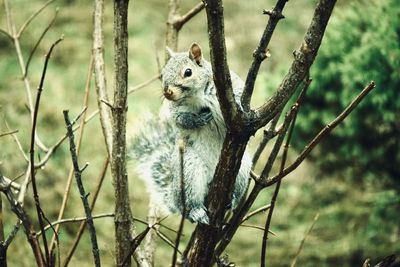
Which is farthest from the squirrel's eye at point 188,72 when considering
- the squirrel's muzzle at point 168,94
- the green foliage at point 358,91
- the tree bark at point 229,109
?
the green foliage at point 358,91

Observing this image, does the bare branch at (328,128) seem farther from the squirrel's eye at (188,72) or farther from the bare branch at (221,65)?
the squirrel's eye at (188,72)

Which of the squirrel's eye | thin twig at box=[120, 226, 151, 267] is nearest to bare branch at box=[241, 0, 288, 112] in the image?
thin twig at box=[120, 226, 151, 267]

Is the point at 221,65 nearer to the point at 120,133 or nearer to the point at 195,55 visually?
the point at 120,133

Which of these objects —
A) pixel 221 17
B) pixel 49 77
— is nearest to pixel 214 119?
pixel 221 17

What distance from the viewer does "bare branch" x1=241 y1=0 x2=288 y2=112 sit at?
3.52ft

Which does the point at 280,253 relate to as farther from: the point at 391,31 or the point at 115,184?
the point at 115,184

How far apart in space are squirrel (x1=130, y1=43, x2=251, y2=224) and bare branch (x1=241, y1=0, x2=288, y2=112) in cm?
70

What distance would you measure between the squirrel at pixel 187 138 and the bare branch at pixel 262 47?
27.6 inches

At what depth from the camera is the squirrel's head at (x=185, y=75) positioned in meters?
1.91

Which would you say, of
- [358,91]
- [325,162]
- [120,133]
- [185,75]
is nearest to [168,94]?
[185,75]

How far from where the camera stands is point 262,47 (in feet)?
3.58

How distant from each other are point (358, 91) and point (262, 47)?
222 cm

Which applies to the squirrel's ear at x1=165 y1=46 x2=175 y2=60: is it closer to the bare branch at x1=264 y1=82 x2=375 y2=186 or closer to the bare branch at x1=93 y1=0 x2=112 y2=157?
the bare branch at x1=93 y1=0 x2=112 y2=157

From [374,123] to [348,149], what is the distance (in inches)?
8.4
